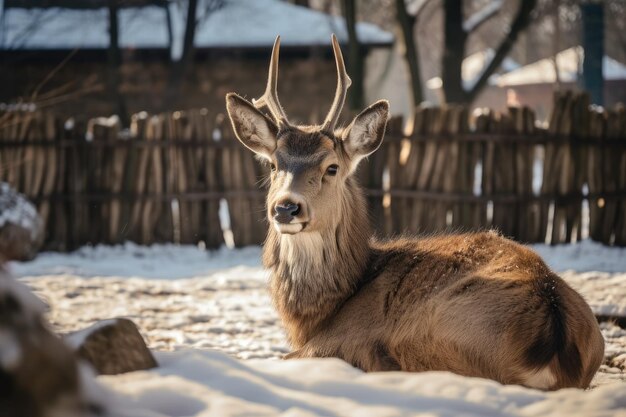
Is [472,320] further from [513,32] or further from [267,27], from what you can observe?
[267,27]

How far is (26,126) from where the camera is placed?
1161cm

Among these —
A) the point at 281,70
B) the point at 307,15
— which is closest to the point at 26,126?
the point at 281,70

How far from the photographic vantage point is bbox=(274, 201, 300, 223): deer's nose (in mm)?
4961

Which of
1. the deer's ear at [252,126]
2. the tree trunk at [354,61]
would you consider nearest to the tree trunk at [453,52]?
the tree trunk at [354,61]

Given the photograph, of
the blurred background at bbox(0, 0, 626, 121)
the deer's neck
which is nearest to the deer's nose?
the deer's neck

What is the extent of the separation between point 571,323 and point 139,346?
2212 millimetres

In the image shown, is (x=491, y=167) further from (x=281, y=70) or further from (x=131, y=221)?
(x=281, y=70)

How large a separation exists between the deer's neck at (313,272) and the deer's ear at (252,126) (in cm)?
69

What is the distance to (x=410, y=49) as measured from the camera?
19.3 m

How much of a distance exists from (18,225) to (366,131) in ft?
21.3

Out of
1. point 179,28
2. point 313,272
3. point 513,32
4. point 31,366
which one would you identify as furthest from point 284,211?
point 179,28

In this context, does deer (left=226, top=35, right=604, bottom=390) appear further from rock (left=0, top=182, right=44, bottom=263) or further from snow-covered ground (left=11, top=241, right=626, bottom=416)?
rock (left=0, top=182, right=44, bottom=263)

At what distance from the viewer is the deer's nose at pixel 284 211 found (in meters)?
4.96

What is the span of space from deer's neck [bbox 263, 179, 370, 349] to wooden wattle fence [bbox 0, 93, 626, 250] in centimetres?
593
